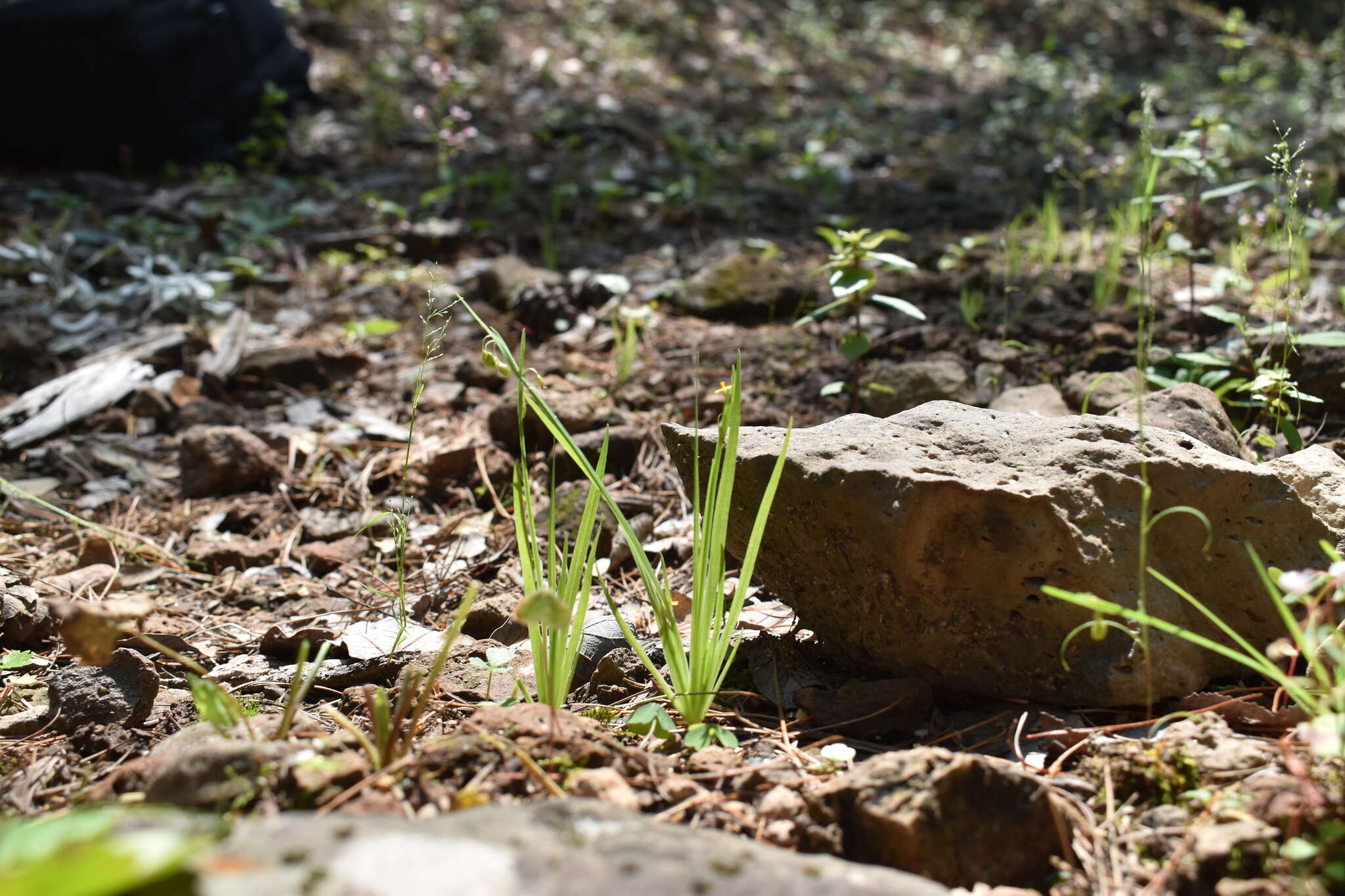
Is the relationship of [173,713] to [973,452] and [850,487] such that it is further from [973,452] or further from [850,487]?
[973,452]

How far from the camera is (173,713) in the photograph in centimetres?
173

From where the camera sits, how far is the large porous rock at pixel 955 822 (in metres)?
1.22

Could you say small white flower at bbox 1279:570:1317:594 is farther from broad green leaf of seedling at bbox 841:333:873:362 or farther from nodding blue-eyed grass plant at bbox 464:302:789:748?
broad green leaf of seedling at bbox 841:333:873:362

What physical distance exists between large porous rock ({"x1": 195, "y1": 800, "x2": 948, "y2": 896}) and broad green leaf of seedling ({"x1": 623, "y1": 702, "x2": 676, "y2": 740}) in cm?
40

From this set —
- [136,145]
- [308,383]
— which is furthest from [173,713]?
[136,145]

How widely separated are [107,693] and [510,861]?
1094 millimetres

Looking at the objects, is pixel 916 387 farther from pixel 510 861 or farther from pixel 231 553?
pixel 510 861

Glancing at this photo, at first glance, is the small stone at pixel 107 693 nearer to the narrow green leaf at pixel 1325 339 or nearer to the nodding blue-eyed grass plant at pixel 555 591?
the nodding blue-eyed grass plant at pixel 555 591

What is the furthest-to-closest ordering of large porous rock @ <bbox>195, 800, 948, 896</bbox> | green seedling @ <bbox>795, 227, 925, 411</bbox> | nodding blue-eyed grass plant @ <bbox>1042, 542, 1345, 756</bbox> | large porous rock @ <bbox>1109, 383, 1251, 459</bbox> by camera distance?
green seedling @ <bbox>795, 227, 925, 411</bbox> → large porous rock @ <bbox>1109, 383, 1251, 459</bbox> → nodding blue-eyed grass plant @ <bbox>1042, 542, 1345, 756</bbox> → large porous rock @ <bbox>195, 800, 948, 896</bbox>

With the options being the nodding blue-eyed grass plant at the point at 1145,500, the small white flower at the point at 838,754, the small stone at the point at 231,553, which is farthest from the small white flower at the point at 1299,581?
the small stone at the point at 231,553

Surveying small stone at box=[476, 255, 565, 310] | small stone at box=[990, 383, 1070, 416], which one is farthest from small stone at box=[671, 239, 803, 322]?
small stone at box=[990, 383, 1070, 416]

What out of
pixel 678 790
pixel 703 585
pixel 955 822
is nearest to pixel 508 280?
pixel 703 585

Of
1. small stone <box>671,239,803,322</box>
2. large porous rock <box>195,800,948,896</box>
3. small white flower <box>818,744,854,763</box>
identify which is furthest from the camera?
small stone <box>671,239,803,322</box>

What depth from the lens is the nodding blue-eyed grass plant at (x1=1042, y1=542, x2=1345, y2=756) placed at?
1.10 metres
